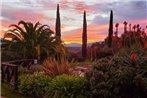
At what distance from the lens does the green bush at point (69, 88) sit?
443 inches

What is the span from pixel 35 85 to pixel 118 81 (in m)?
3.54

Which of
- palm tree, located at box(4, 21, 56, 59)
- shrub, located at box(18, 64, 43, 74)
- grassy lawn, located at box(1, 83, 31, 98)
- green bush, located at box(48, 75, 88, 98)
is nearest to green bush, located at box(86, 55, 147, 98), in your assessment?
green bush, located at box(48, 75, 88, 98)

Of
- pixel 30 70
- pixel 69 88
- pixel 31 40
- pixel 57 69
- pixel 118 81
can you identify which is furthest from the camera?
pixel 31 40

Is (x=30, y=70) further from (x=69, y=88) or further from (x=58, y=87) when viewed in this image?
(x=69, y=88)

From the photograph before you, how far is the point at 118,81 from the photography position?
34.0 ft

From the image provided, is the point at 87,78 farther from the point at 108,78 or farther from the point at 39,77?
the point at 39,77

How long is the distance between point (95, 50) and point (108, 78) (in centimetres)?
1331

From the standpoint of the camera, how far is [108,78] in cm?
1062

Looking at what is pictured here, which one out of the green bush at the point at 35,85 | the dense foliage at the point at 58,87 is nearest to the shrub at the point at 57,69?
the green bush at the point at 35,85

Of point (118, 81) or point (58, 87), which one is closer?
point (118, 81)

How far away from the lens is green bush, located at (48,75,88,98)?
11.2 meters

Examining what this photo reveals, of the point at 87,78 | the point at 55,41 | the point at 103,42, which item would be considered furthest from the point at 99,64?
the point at 103,42

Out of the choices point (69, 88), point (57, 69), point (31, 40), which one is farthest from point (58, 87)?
point (31, 40)

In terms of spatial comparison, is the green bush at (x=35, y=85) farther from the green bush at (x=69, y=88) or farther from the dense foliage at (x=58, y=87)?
the green bush at (x=69, y=88)
